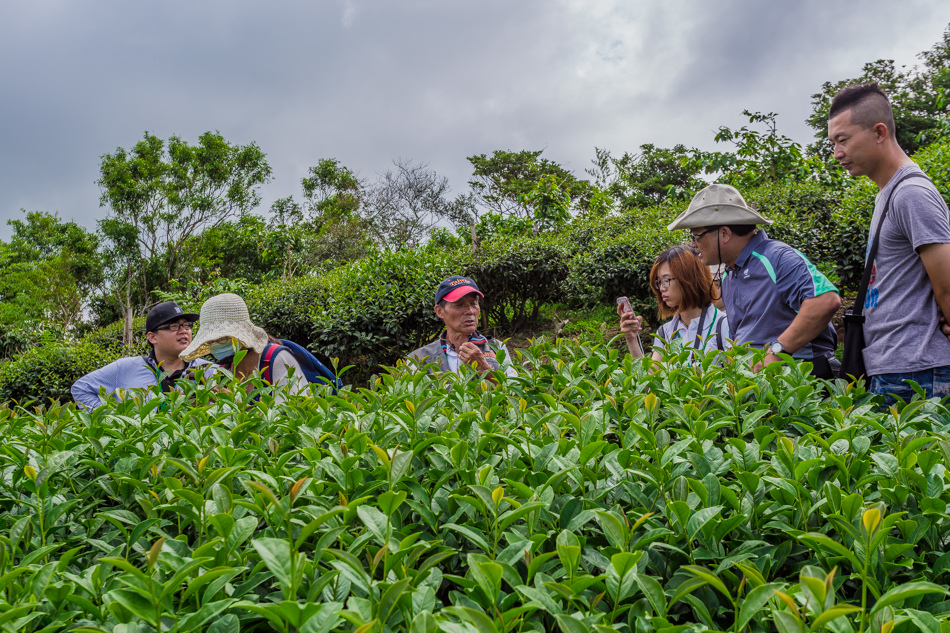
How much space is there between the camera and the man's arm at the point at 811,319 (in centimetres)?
261

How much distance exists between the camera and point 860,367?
2459 mm

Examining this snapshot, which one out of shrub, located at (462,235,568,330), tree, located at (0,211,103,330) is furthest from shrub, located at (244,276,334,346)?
tree, located at (0,211,103,330)

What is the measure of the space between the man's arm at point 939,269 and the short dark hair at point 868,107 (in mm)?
531

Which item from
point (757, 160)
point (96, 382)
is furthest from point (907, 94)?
point (96, 382)

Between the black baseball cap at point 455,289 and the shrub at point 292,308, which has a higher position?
the shrub at point 292,308

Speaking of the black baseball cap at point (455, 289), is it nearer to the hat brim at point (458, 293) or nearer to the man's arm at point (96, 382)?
the hat brim at point (458, 293)

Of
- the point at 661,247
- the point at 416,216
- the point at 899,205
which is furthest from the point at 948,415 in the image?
the point at 416,216

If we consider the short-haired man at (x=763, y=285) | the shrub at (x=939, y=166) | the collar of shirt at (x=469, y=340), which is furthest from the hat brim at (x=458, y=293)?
the shrub at (x=939, y=166)

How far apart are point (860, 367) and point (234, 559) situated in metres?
2.44

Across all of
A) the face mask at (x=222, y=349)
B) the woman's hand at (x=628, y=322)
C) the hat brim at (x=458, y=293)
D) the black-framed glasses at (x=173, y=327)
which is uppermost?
the black-framed glasses at (x=173, y=327)

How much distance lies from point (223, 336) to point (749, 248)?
116 inches

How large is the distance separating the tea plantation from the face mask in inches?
83.4

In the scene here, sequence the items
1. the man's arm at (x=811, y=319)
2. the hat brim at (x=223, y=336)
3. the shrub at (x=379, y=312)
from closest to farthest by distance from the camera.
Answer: the man's arm at (x=811, y=319)
the hat brim at (x=223, y=336)
the shrub at (x=379, y=312)

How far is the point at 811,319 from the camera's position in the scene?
2611mm
